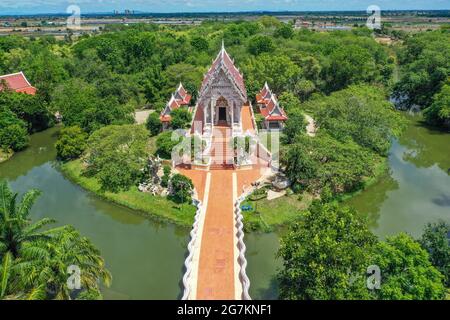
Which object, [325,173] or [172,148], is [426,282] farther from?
[172,148]

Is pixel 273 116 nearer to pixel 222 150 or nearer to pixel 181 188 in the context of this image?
pixel 222 150

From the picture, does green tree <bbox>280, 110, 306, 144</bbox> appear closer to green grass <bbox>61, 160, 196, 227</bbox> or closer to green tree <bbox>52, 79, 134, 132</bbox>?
green grass <bbox>61, 160, 196, 227</bbox>

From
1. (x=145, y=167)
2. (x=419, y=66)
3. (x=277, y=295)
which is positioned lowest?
(x=277, y=295)

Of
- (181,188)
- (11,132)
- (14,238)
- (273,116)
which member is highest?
(273,116)

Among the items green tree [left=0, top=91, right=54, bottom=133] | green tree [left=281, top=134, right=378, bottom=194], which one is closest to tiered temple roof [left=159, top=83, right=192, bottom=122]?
green tree [left=0, top=91, right=54, bottom=133]

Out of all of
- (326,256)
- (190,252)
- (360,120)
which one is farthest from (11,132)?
(326,256)

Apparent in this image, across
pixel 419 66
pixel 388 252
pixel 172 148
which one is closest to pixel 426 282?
pixel 388 252
